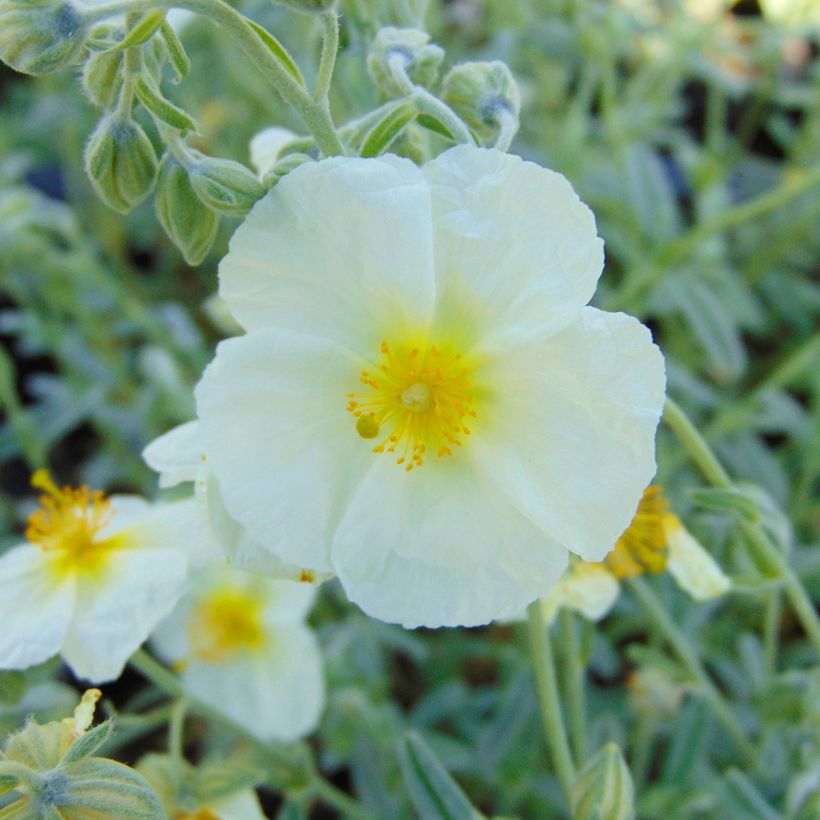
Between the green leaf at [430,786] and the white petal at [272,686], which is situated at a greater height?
the green leaf at [430,786]

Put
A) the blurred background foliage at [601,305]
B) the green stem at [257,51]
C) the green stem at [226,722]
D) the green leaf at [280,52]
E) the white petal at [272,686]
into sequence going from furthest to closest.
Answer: the blurred background foliage at [601,305] < the white petal at [272,686] < the green stem at [226,722] < the green leaf at [280,52] < the green stem at [257,51]

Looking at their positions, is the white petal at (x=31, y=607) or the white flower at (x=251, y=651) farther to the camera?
the white flower at (x=251, y=651)

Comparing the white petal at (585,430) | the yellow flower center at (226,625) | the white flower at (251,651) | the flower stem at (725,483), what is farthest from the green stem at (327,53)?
the yellow flower center at (226,625)

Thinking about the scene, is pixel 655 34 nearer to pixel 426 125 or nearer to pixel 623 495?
pixel 426 125

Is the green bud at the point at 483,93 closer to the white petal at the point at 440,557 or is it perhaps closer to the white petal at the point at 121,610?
the white petal at the point at 440,557

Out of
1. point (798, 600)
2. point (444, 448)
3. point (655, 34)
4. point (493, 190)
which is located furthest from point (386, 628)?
point (655, 34)

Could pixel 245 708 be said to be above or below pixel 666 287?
below

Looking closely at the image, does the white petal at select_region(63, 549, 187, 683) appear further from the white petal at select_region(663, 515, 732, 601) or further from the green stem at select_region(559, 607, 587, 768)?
the white petal at select_region(663, 515, 732, 601)
